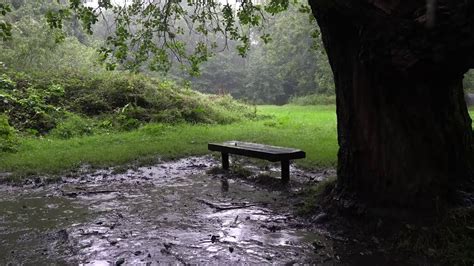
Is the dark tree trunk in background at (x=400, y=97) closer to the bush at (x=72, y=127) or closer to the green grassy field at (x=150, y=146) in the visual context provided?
the green grassy field at (x=150, y=146)

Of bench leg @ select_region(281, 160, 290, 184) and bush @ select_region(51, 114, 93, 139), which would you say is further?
bush @ select_region(51, 114, 93, 139)

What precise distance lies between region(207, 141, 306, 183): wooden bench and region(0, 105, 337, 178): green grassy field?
1392 mm

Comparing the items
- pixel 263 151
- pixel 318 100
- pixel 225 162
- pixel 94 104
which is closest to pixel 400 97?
pixel 263 151

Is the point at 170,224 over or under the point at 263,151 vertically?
under

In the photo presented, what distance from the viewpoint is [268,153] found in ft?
23.6

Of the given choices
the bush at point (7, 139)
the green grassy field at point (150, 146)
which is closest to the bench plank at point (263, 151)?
the green grassy field at point (150, 146)

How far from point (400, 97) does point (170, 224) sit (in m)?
3.12

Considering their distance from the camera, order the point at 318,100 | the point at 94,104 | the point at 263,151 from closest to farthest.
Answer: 1. the point at 263,151
2. the point at 94,104
3. the point at 318,100

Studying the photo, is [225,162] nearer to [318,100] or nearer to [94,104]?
[94,104]

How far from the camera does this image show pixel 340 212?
5309 millimetres

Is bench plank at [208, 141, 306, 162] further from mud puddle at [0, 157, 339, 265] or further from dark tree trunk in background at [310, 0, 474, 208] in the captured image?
dark tree trunk in background at [310, 0, 474, 208]

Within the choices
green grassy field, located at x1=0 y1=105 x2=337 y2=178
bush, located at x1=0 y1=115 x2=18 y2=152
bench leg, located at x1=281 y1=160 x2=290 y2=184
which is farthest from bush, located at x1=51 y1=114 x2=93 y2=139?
bench leg, located at x1=281 y1=160 x2=290 y2=184

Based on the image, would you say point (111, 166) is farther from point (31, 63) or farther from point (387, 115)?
point (31, 63)

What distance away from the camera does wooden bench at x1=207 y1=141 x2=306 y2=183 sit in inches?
279
